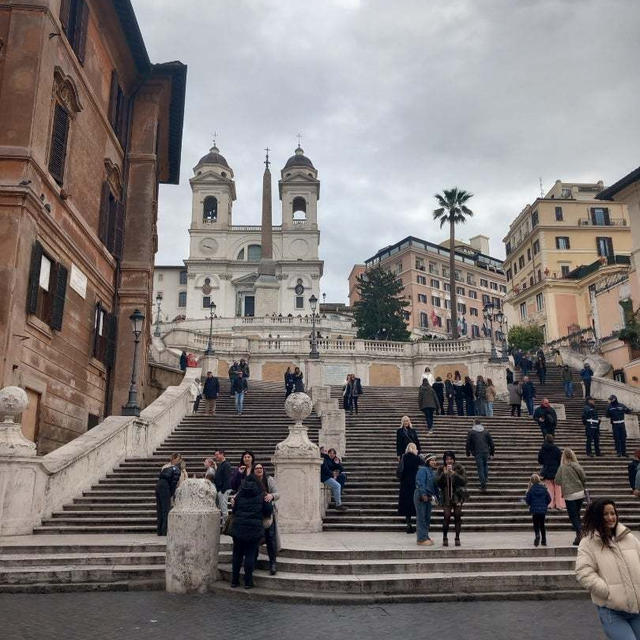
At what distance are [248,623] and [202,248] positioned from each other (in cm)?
8411

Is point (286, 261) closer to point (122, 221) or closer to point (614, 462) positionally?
point (122, 221)

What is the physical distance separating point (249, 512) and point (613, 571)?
482 centimetres

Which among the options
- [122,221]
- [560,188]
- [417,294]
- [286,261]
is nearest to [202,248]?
[286,261]

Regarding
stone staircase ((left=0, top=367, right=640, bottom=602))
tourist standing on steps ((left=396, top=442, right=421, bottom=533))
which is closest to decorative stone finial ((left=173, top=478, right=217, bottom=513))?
stone staircase ((left=0, top=367, right=640, bottom=602))

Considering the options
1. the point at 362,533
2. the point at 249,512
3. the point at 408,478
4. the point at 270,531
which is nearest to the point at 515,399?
the point at 408,478

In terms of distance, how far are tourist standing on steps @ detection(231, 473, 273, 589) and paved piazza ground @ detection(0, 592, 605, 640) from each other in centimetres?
43

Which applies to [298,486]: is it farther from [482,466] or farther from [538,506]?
[482,466]

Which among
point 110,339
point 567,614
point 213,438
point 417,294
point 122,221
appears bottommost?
point 567,614

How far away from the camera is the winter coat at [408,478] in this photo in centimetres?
1151

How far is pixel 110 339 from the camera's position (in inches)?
821

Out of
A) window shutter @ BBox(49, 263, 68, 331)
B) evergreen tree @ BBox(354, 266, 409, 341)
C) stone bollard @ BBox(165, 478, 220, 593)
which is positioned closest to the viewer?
stone bollard @ BBox(165, 478, 220, 593)

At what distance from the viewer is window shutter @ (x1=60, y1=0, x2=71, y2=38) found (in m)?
16.9

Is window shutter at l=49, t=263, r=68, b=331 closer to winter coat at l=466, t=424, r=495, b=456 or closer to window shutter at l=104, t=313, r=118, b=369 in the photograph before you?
window shutter at l=104, t=313, r=118, b=369

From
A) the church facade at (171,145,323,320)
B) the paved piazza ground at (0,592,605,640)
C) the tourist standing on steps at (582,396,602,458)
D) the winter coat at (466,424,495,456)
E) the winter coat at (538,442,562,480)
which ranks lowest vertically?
the paved piazza ground at (0,592,605,640)
